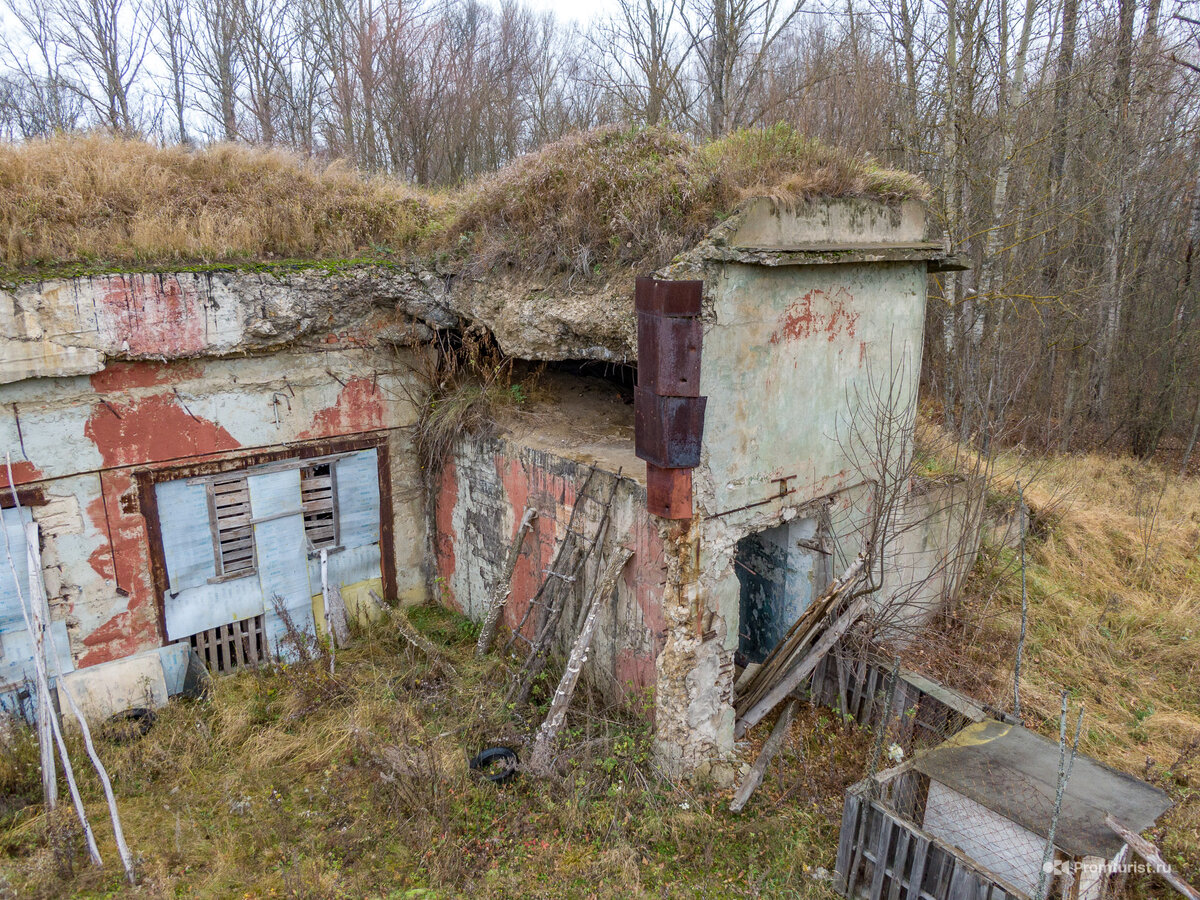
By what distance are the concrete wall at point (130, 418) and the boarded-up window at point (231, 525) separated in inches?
11.9

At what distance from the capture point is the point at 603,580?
5656 mm

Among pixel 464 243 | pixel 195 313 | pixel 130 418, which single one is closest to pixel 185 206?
pixel 195 313

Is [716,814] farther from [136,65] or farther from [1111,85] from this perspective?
[136,65]

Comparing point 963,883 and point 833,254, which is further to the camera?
point 833,254

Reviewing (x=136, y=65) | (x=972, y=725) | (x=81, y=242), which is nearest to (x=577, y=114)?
(x=136, y=65)

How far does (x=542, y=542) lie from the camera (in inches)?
258

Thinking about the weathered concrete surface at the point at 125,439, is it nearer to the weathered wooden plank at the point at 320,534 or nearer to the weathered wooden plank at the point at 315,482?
the weathered wooden plank at the point at 315,482

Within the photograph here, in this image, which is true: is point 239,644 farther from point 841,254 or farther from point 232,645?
point 841,254

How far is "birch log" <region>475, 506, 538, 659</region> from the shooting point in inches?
259

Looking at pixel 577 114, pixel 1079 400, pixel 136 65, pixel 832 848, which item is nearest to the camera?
pixel 832 848

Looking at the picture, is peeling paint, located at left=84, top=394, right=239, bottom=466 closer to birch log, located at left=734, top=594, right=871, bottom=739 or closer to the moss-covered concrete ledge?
the moss-covered concrete ledge

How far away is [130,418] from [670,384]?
4.53 m

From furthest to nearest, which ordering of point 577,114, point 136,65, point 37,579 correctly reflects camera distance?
point 577,114 → point 136,65 → point 37,579

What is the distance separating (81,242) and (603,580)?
5.12m
